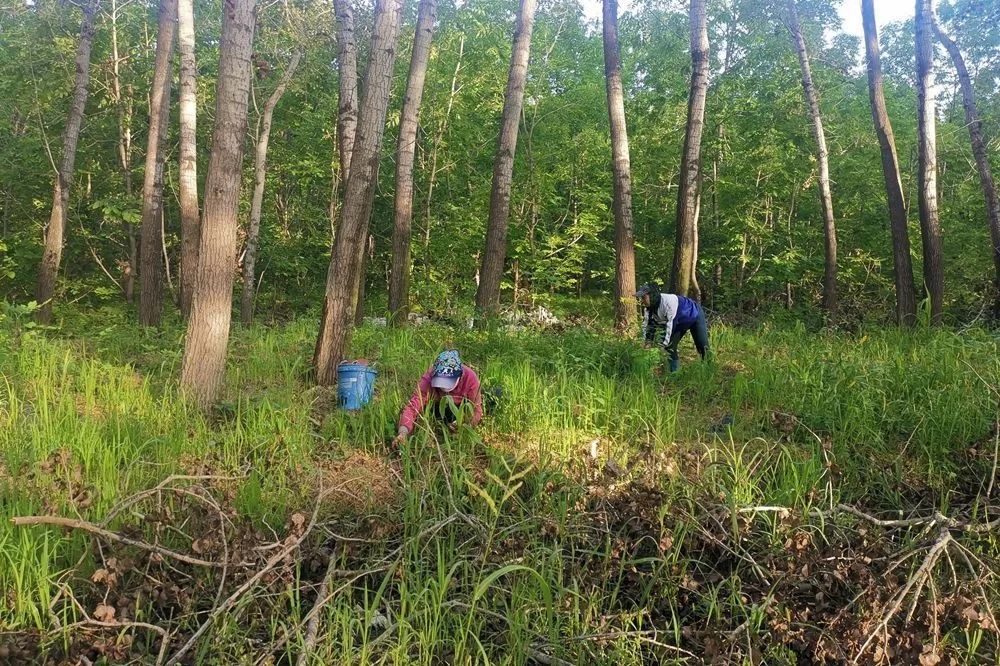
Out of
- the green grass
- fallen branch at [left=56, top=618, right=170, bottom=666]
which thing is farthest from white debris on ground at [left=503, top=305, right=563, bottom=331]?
fallen branch at [left=56, top=618, right=170, bottom=666]

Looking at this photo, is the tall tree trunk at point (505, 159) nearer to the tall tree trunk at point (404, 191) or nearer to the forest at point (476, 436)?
the forest at point (476, 436)

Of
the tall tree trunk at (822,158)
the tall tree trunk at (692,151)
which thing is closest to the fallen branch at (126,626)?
the tall tree trunk at (692,151)

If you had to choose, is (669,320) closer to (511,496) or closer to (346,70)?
(511,496)

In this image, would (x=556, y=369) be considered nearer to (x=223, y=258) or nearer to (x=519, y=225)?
(x=223, y=258)

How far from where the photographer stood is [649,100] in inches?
653

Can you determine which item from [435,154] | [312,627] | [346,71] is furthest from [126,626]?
[435,154]

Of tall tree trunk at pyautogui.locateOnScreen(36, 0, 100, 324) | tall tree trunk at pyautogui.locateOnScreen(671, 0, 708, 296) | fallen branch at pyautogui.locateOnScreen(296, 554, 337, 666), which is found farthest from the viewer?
tall tree trunk at pyautogui.locateOnScreen(36, 0, 100, 324)

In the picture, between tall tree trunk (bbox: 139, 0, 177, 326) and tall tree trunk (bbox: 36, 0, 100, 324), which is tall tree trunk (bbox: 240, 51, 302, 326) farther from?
tall tree trunk (bbox: 36, 0, 100, 324)

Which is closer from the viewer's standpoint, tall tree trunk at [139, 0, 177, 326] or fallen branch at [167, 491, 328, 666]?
fallen branch at [167, 491, 328, 666]

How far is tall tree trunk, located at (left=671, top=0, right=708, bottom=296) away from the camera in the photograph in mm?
8609

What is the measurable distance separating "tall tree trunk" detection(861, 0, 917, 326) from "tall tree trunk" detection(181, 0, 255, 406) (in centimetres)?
931

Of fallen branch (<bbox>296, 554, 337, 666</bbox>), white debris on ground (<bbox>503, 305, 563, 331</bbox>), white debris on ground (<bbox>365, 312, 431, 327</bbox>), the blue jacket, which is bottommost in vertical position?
fallen branch (<bbox>296, 554, 337, 666</bbox>)

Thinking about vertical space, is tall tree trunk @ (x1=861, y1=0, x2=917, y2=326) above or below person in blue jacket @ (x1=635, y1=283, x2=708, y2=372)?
above

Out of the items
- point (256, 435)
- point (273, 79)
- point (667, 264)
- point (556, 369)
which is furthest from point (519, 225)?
point (256, 435)
